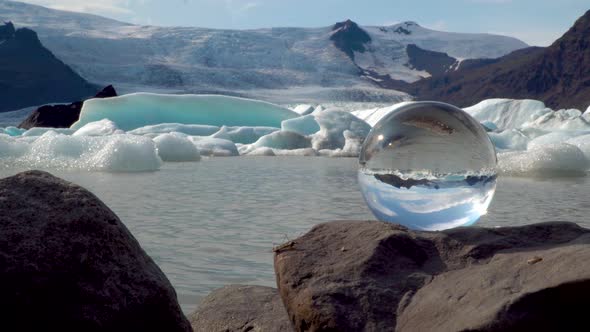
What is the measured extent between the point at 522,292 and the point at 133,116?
16754 mm

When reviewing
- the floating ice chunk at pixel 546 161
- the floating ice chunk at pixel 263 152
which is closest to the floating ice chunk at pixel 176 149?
the floating ice chunk at pixel 263 152

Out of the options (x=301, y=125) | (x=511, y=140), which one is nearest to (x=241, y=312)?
(x=511, y=140)

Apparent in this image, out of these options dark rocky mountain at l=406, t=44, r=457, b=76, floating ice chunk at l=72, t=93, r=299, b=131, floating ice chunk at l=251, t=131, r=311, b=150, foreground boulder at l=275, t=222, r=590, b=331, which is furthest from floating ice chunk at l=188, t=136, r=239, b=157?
dark rocky mountain at l=406, t=44, r=457, b=76

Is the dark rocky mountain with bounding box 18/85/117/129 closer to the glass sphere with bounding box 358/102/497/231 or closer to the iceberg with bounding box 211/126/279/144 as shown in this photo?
the iceberg with bounding box 211/126/279/144

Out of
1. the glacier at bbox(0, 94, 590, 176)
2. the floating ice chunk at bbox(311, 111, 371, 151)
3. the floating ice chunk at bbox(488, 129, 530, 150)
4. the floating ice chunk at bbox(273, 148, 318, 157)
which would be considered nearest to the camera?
the glacier at bbox(0, 94, 590, 176)

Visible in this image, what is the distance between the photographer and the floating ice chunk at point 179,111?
17.0 m

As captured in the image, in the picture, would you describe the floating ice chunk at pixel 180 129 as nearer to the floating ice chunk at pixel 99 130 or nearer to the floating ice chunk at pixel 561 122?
the floating ice chunk at pixel 99 130

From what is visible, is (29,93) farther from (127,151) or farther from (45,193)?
(45,193)

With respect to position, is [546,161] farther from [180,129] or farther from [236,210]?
[180,129]

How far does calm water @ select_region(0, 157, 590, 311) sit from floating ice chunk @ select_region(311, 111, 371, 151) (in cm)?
639

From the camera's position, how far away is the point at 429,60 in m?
62.9

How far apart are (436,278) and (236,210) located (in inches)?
117

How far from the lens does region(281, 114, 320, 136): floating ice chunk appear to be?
15688mm

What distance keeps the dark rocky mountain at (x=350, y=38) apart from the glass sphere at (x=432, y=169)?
54.0m
